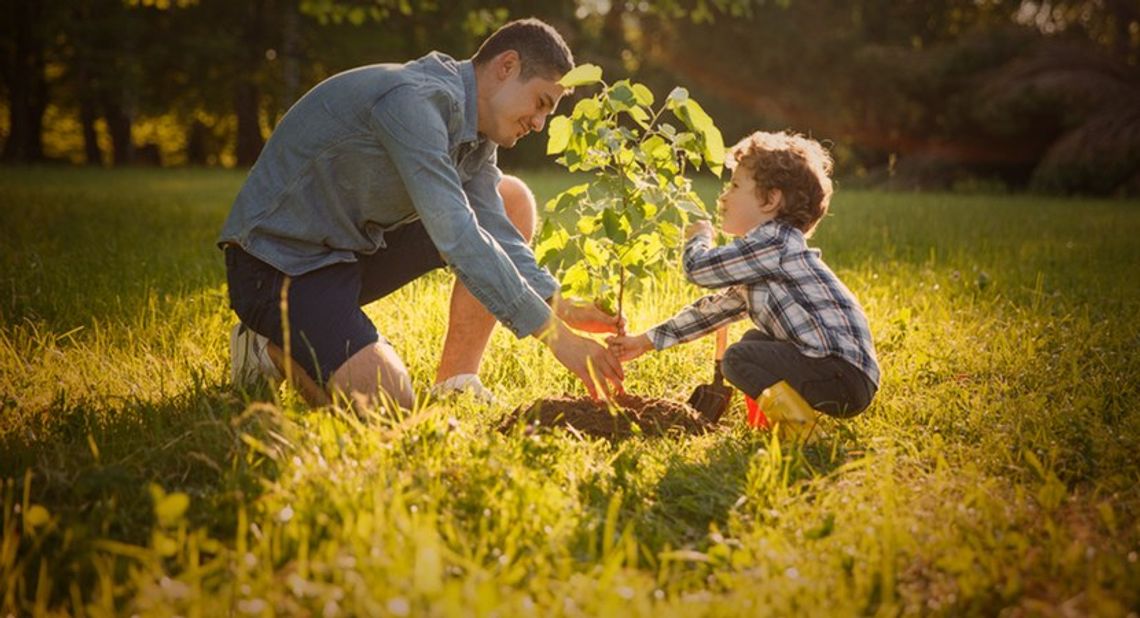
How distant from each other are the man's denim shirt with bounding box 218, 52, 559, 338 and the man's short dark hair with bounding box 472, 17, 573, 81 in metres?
0.18

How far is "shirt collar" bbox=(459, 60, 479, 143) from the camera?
3096 mm

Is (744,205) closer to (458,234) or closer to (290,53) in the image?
(458,234)

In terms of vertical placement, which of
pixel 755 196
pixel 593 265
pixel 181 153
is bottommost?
pixel 181 153

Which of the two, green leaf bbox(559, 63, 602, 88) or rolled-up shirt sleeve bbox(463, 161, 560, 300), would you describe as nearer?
green leaf bbox(559, 63, 602, 88)

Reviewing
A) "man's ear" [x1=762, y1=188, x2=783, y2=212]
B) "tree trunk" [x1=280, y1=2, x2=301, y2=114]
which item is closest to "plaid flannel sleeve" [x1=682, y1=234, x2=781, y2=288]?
"man's ear" [x1=762, y1=188, x2=783, y2=212]

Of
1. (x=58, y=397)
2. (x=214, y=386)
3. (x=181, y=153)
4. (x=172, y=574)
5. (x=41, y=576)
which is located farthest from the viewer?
(x=181, y=153)

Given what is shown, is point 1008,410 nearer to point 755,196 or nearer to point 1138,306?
point 755,196

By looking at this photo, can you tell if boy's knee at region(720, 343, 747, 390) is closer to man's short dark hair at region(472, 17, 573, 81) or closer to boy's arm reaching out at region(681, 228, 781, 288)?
boy's arm reaching out at region(681, 228, 781, 288)

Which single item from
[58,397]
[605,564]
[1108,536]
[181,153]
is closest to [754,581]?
[605,564]

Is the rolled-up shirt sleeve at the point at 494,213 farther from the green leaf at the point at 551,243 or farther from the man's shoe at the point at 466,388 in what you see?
the man's shoe at the point at 466,388

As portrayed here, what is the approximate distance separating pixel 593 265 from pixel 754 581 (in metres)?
1.32

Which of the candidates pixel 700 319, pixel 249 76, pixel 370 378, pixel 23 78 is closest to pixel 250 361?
pixel 370 378

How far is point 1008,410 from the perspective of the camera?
3.03 meters

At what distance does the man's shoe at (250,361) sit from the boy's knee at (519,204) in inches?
46.7
